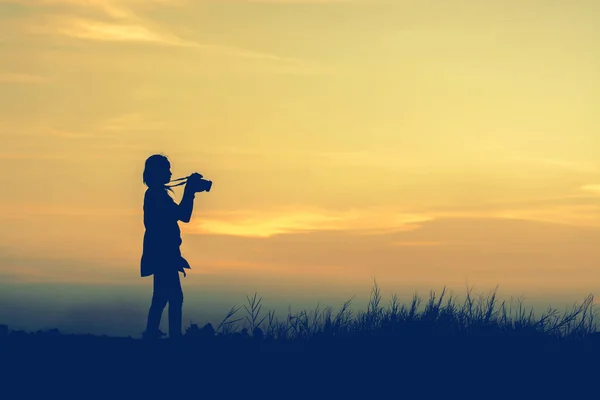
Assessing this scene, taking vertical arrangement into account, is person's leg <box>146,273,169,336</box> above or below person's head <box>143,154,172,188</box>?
below

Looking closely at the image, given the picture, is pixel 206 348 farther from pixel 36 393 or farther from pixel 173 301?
pixel 36 393

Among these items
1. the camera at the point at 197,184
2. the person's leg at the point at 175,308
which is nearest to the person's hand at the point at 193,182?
the camera at the point at 197,184

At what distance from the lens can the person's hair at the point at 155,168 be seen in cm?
A: 1101

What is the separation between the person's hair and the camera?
320 mm

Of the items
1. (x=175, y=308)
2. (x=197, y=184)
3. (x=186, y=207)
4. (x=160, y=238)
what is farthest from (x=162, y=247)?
(x=197, y=184)

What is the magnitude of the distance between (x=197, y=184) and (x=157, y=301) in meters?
1.47

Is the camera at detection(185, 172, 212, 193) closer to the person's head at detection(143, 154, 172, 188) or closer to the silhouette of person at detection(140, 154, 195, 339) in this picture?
the silhouette of person at detection(140, 154, 195, 339)

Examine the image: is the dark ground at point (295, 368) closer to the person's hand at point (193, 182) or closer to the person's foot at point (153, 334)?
the person's foot at point (153, 334)

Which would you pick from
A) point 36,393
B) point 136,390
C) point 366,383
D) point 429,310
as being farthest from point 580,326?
point 36,393

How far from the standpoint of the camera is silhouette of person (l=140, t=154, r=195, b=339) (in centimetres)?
1080

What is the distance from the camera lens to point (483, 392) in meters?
9.37

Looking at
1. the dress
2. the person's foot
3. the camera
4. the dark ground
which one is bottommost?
the dark ground

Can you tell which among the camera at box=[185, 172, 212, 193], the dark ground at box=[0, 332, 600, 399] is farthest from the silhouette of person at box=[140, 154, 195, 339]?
the dark ground at box=[0, 332, 600, 399]

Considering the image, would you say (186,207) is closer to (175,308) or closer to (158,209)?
(158,209)
